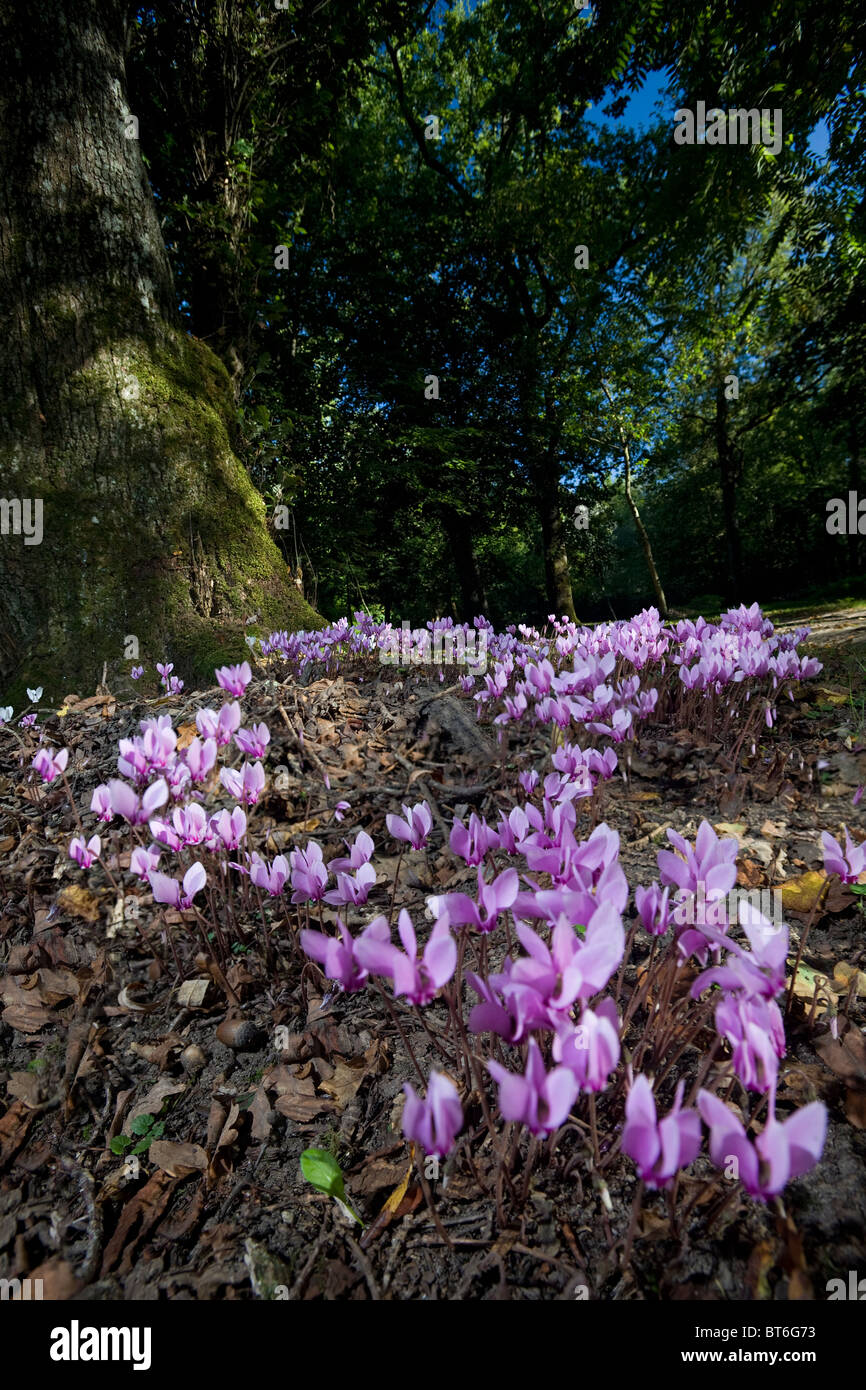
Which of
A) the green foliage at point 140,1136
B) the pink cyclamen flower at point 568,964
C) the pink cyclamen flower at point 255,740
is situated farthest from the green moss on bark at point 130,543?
the pink cyclamen flower at point 568,964

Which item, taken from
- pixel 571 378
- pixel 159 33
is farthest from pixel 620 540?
pixel 159 33

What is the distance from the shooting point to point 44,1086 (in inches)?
55.5

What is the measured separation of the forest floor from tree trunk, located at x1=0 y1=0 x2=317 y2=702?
2.01 meters

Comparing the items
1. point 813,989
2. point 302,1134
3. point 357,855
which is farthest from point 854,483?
point 302,1134

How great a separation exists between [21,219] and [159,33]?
14.9 feet

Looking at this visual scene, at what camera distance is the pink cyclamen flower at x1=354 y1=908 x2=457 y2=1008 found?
769 millimetres

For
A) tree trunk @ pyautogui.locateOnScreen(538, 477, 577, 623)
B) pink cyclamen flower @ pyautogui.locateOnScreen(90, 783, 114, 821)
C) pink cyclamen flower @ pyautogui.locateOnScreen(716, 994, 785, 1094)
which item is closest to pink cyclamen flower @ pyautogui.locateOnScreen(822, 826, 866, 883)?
pink cyclamen flower @ pyautogui.locateOnScreen(716, 994, 785, 1094)

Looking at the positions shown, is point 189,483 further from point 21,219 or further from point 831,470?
point 831,470

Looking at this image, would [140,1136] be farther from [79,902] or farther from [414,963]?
[79,902]

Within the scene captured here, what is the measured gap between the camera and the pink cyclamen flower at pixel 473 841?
1240 mm

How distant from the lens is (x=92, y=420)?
173 inches

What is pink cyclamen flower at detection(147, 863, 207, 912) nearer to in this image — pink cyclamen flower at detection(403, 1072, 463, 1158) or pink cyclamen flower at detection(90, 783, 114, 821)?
pink cyclamen flower at detection(90, 783, 114, 821)

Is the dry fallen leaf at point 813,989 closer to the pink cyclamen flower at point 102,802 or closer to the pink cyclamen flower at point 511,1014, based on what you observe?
the pink cyclamen flower at point 511,1014

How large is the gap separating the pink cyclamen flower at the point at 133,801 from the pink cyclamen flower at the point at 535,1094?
4.48 ft
